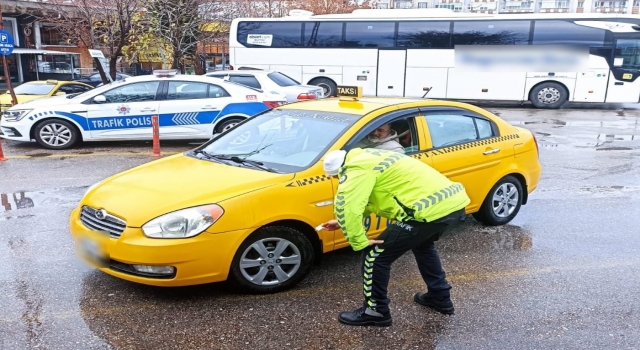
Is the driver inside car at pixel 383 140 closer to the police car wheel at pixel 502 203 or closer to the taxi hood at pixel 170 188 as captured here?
the taxi hood at pixel 170 188

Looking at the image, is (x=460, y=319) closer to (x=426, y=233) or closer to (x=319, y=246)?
(x=426, y=233)

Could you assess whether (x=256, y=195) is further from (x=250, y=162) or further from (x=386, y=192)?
(x=386, y=192)

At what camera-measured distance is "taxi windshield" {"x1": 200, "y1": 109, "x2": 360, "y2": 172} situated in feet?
14.2

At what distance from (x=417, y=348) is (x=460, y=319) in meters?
0.54

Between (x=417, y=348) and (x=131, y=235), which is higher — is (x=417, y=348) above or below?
below

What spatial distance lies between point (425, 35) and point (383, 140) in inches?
640

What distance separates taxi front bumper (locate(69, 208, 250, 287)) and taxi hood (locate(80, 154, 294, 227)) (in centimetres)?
16

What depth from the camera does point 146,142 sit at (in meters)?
11.2

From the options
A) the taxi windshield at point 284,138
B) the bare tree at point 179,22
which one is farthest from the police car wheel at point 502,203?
the bare tree at point 179,22

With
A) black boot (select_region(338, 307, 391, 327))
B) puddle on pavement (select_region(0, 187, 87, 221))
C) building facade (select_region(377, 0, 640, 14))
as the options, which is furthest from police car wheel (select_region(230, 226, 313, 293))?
building facade (select_region(377, 0, 640, 14))

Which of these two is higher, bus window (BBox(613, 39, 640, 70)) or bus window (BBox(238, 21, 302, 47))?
bus window (BBox(238, 21, 302, 47))

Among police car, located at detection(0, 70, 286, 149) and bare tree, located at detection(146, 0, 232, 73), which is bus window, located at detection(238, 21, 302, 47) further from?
police car, located at detection(0, 70, 286, 149)

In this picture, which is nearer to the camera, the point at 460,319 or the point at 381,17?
the point at 460,319

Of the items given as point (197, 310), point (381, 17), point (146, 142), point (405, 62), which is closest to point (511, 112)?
point (405, 62)
